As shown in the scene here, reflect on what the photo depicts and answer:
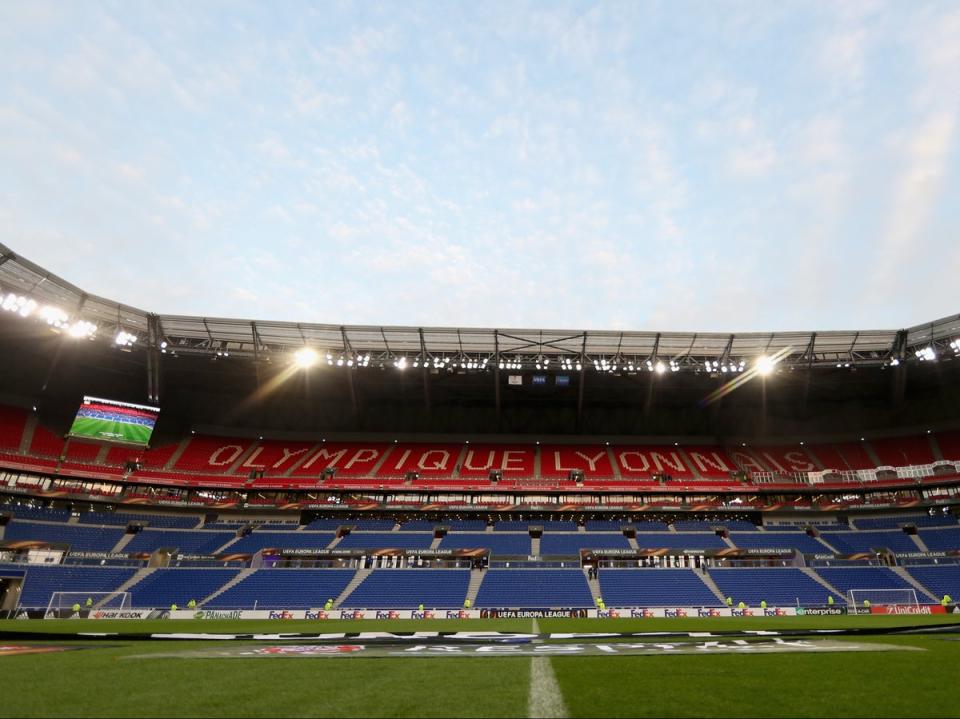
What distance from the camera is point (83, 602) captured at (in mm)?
30078

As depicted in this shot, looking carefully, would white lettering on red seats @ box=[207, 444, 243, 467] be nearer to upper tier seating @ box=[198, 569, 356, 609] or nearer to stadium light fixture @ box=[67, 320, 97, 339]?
upper tier seating @ box=[198, 569, 356, 609]

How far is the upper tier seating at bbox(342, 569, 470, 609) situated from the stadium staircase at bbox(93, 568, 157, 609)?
1487cm

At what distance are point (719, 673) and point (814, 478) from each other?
148 feet

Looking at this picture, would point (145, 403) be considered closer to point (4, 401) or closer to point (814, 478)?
point (4, 401)

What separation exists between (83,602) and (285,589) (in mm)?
11859

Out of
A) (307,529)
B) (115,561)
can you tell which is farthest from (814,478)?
(115,561)

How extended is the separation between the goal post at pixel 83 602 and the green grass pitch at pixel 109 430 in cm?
1545

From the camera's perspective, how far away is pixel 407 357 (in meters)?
40.9

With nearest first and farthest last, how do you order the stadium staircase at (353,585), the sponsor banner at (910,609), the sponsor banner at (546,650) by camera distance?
the sponsor banner at (546,650), the sponsor banner at (910,609), the stadium staircase at (353,585)

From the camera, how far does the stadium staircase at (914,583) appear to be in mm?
30377

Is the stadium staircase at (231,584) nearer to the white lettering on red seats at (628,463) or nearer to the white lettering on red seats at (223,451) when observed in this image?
the white lettering on red seats at (223,451)

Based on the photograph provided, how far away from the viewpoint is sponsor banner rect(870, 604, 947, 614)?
91.4ft

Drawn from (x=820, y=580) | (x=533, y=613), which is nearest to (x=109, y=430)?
(x=533, y=613)

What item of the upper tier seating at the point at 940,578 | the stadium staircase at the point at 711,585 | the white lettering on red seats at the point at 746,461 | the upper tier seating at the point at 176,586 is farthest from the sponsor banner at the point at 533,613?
the white lettering on red seats at the point at 746,461
